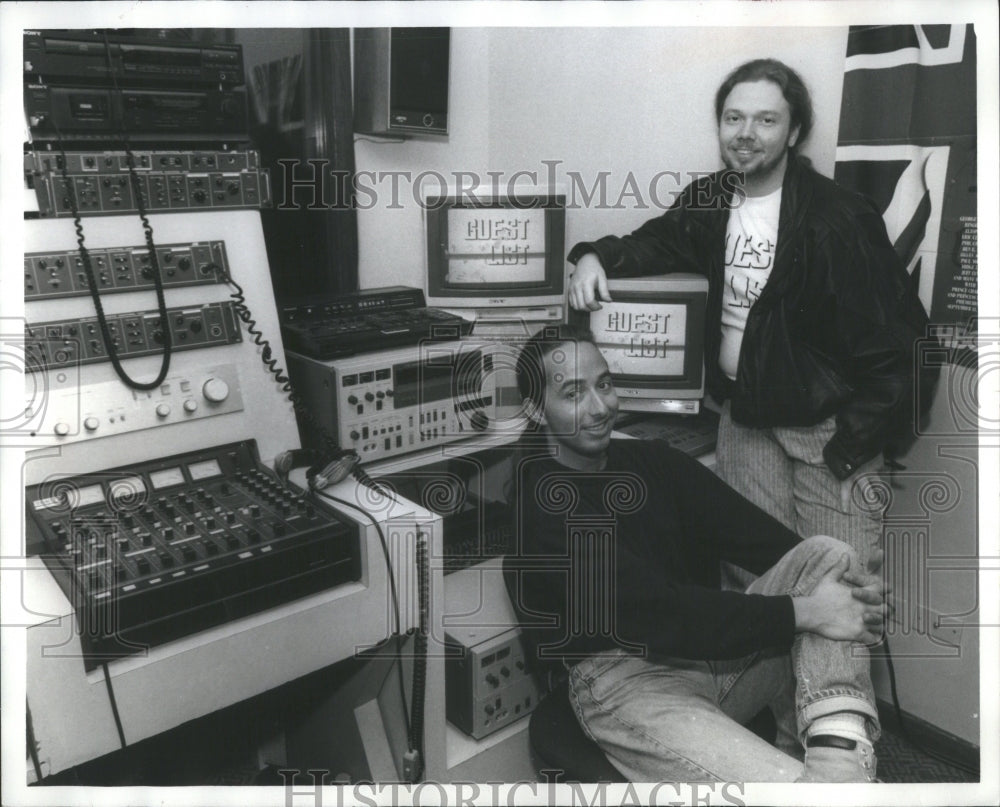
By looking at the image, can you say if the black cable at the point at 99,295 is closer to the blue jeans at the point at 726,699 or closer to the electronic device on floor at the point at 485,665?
the electronic device on floor at the point at 485,665

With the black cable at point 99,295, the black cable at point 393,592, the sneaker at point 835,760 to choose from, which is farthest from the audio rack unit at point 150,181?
the sneaker at point 835,760

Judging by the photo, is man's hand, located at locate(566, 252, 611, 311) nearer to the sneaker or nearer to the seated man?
the seated man

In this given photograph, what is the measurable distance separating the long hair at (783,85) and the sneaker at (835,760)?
1128mm

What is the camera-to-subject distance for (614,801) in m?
1.45

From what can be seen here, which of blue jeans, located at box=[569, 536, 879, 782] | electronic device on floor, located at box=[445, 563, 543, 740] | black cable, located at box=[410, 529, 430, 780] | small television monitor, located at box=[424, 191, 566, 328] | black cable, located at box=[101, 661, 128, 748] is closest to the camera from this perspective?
black cable, located at box=[101, 661, 128, 748]

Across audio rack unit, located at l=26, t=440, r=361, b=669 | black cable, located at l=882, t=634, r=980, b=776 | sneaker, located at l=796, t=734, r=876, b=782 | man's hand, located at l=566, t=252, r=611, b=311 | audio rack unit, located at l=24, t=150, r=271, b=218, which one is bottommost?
black cable, located at l=882, t=634, r=980, b=776

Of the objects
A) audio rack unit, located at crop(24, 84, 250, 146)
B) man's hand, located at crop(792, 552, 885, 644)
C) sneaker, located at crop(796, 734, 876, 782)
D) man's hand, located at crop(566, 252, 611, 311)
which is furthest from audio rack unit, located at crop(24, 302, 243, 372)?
sneaker, located at crop(796, 734, 876, 782)

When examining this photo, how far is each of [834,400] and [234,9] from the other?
1359mm

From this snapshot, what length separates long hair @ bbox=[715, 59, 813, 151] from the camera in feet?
5.13

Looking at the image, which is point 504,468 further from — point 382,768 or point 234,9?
point 234,9

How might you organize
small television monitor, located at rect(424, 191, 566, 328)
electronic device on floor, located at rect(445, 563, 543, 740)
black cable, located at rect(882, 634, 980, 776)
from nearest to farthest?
1. electronic device on floor, located at rect(445, 563, 543, 740)
2. small television monitor, located at rect(424, 191, 566, 328)
3. black cable, located at rect(882, 634, 980, 776)

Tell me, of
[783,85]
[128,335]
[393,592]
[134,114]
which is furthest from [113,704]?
[783,85]

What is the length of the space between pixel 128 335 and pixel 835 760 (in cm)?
142

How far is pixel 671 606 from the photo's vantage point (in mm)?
1453
